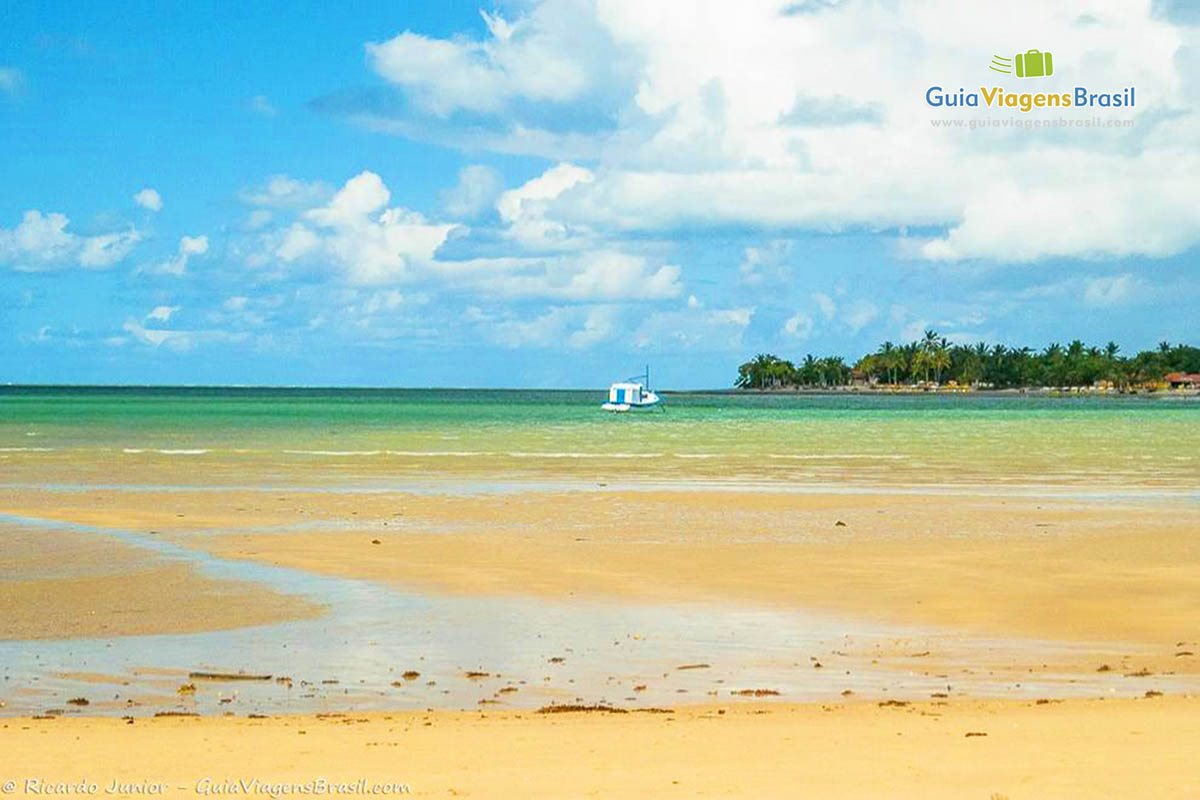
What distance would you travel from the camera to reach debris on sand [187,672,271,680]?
506 inches

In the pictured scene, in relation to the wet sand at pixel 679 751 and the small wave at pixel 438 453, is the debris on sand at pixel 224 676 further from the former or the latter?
the small wave at pixel 438 453

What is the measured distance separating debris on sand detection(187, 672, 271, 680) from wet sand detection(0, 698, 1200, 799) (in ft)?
5.98

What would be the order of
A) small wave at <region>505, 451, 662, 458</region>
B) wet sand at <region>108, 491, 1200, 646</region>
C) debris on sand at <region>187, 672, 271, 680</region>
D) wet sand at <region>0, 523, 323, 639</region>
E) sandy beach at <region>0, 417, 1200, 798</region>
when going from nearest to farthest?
sandy beach at <region>0, 417, 1200, 798</region>
debris on sand at <region>187, 672, 271, 680</region>
wet sand at <region>0, 523, 323, 639</region>
wet sand at <region>108, 491, 1200, 646</region>
small wave at <region>505, 451, 662, 458</region>

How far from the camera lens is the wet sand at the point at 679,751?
8.80m

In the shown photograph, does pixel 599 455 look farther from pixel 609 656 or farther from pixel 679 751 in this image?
pixel 679 751

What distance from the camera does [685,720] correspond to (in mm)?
10953

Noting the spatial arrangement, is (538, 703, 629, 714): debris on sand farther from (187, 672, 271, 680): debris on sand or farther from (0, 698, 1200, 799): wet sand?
(187, 672, 271, 680): debris on sand

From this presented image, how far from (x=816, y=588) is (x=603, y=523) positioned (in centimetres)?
954

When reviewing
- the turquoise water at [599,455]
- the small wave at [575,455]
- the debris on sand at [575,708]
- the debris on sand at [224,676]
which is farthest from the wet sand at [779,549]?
the small wave at [575,455]

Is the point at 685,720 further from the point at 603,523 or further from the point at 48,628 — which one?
the point at 603,523

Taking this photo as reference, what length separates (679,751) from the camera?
32.1 feet

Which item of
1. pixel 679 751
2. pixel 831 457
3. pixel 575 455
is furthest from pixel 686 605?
pixel 575 455

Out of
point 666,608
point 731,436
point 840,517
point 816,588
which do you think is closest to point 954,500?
point 840,517

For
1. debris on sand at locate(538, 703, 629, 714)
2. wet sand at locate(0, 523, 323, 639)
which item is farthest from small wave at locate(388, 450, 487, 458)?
debris on sand at locate(538, 703, 629, 714)
